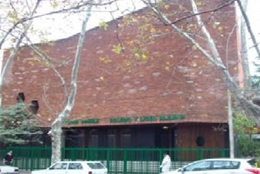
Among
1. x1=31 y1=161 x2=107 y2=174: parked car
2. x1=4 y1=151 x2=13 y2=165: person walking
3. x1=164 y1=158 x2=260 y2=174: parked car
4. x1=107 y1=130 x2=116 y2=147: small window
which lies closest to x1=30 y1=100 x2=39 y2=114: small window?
x1=4 y1=151 x2=13 y2=165: person walking

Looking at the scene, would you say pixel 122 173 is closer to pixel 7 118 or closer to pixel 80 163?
pixel 80 163

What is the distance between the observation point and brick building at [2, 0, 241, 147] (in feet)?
82.7

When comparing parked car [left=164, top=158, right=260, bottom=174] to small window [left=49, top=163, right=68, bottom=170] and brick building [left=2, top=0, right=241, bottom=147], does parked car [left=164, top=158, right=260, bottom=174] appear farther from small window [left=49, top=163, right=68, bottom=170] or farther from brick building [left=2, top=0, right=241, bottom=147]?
small window [left=49, top=163, right=68, bottom=170]

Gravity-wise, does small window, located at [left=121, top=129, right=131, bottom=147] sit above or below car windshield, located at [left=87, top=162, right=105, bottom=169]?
above

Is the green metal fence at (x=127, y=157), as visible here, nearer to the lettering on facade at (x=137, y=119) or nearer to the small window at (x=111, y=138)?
the lettering on facade at (x=137, y=119)

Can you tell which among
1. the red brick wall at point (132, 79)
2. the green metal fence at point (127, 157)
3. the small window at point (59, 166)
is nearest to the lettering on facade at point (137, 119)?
the red brick wall at point (132, 79)

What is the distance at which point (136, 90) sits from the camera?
27.7m

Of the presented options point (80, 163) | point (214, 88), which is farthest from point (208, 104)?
point (80, 163)

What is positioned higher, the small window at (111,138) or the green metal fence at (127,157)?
the small window at (111,138)

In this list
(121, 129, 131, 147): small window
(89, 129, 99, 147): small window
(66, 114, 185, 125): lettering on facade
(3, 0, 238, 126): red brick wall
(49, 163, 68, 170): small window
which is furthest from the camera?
(89, 129, 99, 147): small window

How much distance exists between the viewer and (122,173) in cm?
2636

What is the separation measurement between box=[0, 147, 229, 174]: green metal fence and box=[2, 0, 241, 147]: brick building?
175 cm

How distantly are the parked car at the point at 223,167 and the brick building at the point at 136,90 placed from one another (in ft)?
19.2

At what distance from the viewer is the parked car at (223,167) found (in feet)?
54.9
